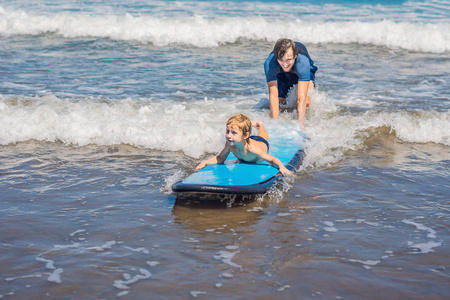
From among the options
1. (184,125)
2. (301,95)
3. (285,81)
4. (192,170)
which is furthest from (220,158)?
(285,81)

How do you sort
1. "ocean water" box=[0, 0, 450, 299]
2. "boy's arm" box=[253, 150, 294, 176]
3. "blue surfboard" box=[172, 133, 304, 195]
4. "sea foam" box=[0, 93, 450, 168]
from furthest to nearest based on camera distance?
"sea foam" box=[0, 93, 450, 168]
"boy's arm" box=[253, 150, 294, 176]
"blue surfboard" box=[172, 133, 304, 195]
"ocean water" box=[0, 0, 450, 299]

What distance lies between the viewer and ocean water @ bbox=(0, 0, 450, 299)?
3.40 metres

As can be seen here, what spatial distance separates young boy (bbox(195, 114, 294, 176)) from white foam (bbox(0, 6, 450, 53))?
9.64 m

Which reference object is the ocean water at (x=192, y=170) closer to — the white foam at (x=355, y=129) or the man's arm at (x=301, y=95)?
the white foam at (x=355, y=129)

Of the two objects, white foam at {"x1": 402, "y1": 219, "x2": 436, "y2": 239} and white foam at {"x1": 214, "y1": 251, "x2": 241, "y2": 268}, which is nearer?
white foam at {"x1": 214, "y1": 251, "x2": 241, "y2": 268}

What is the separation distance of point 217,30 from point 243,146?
35.4 ft

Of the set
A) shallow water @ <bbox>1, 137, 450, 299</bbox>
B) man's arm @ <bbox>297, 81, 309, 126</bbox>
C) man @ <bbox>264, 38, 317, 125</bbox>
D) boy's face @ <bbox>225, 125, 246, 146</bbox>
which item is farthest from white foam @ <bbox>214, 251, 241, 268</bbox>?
man's arm @ <bbox>297, 81, 309, 126</bbox>

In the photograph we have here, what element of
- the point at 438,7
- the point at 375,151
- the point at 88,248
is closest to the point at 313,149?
the point at 375,151

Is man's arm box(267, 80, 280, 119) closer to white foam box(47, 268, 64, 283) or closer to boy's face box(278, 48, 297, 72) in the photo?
boy's face box(278, 48, 297, 72)

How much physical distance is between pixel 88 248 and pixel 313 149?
331cm

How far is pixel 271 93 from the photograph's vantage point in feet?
23.0

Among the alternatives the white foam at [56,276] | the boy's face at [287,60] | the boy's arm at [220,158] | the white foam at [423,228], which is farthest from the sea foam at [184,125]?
the white foam at [56,276]

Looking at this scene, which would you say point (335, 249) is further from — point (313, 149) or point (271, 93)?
point (271, 93)

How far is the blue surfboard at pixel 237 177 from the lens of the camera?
4531 millimetres
